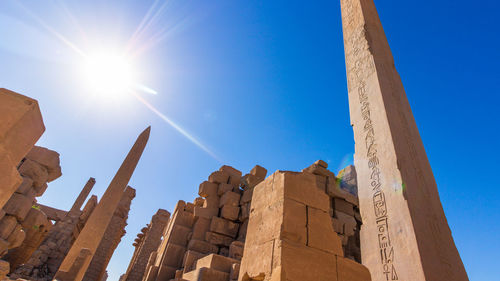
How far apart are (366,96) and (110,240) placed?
12957mm

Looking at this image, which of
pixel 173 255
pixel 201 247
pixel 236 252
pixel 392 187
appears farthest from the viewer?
pixel 201 247

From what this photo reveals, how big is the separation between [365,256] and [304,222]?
Result: 1.09 metres

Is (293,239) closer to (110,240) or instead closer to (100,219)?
(100,219)

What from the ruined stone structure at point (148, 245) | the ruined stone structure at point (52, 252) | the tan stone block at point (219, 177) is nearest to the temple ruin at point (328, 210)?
the tan stone block at point (219, 177)

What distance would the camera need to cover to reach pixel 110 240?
12656 mm

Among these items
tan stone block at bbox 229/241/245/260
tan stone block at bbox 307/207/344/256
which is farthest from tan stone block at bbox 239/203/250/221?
tan stone block at bbox 307/207/344/256

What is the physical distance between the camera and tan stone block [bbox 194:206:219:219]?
7.40 meters

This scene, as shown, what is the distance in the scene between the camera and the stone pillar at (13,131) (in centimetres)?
179

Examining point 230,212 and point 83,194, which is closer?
point 230,212

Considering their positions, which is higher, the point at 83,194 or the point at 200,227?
the point at 83,194

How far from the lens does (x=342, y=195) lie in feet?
25.4

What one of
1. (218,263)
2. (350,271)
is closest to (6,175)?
(350,271)

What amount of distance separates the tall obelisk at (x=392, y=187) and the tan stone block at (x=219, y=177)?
192 inches

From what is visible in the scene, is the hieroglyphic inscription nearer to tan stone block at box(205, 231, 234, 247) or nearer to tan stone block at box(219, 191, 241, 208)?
tan stone block at box(219, 191, 241, 208)
